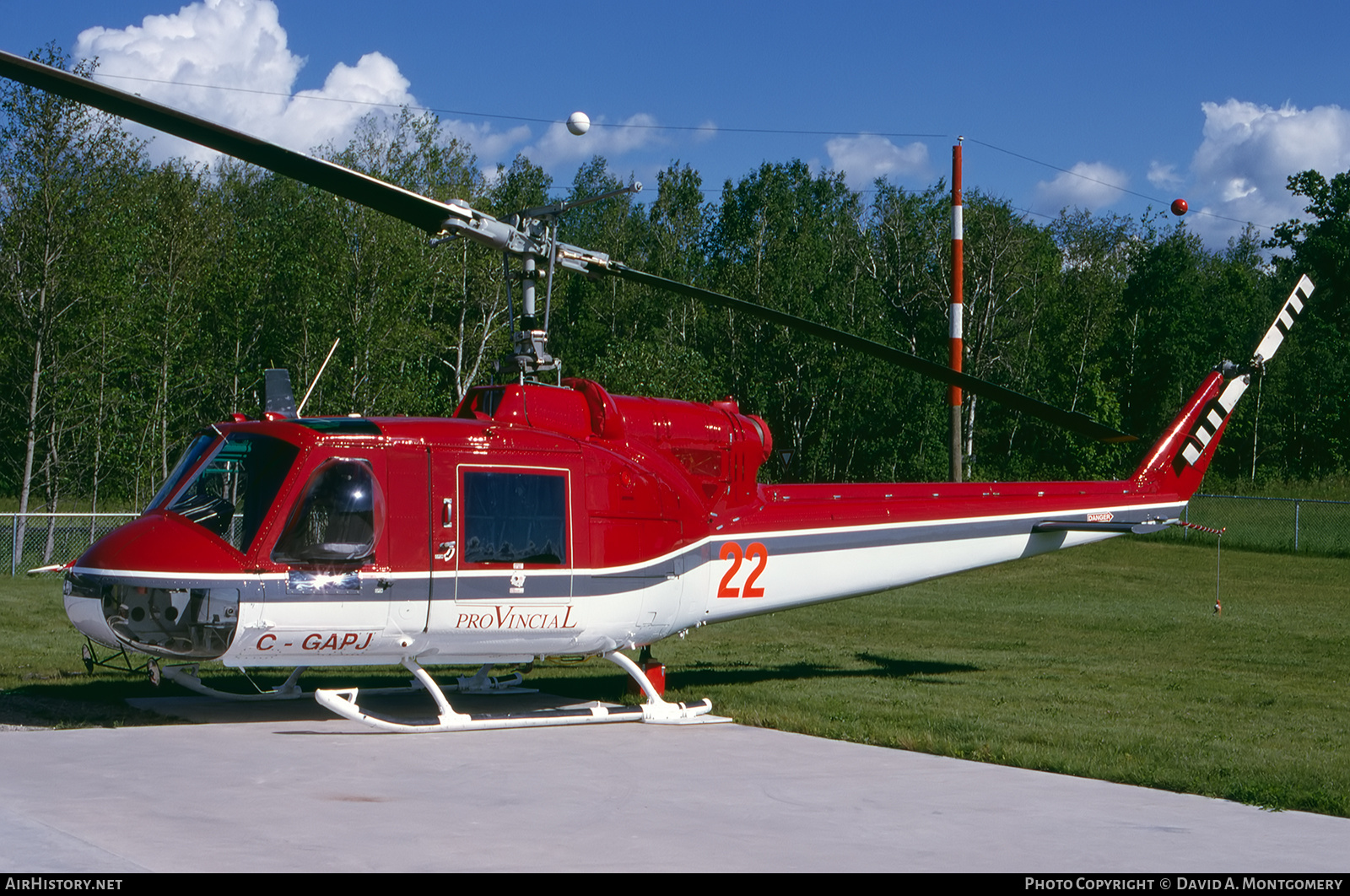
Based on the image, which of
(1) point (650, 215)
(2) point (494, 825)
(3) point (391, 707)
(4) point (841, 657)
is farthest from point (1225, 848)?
(1) point (650, 215)

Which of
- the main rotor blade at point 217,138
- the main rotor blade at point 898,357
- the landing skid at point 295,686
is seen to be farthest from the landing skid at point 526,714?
the main rotor blade at point 217,138

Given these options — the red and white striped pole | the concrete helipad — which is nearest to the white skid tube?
the concrete helipad

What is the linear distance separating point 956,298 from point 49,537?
18.1 metres

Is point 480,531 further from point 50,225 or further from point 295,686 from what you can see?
point 50,225

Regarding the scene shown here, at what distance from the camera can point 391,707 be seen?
10.3 metres

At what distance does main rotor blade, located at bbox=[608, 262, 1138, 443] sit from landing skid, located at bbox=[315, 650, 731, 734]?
289 cm

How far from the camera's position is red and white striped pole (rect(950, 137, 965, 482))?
24797 millimetres

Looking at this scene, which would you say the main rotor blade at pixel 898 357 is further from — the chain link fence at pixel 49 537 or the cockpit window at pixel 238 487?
the chain link fence at pixel 49 537

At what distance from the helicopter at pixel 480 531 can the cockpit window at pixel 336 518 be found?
0.01 meters

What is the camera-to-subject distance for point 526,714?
401 inches

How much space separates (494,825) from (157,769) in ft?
7.88

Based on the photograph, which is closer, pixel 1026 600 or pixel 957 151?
pixel 1026 600

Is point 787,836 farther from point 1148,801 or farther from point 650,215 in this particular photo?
point 650,215

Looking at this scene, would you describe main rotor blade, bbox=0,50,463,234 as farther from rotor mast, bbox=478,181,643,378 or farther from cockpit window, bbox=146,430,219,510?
cockpit window, bbox=146,430,219,510
